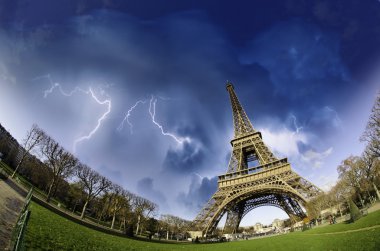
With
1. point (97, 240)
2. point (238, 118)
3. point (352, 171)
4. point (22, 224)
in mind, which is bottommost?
point (97, 240)

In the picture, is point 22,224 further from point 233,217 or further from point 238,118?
point 238,118

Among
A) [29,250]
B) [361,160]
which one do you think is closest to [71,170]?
[29,250]

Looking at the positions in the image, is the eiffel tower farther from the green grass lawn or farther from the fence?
the fence

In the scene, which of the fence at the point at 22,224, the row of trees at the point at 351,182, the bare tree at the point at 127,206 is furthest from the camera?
the bare tree at the point at 127,206

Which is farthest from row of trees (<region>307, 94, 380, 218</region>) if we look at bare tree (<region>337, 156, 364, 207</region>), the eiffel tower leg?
the eiffel tower leg

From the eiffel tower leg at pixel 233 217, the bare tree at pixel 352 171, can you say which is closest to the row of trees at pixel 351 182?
the bare tree at pixel 352 171

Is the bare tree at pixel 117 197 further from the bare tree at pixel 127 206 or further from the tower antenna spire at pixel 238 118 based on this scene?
the tower antenna spire at pixel 238 118

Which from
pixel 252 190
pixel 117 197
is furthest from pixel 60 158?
pixel 252 190

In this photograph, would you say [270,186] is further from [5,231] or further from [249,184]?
[5,231]
